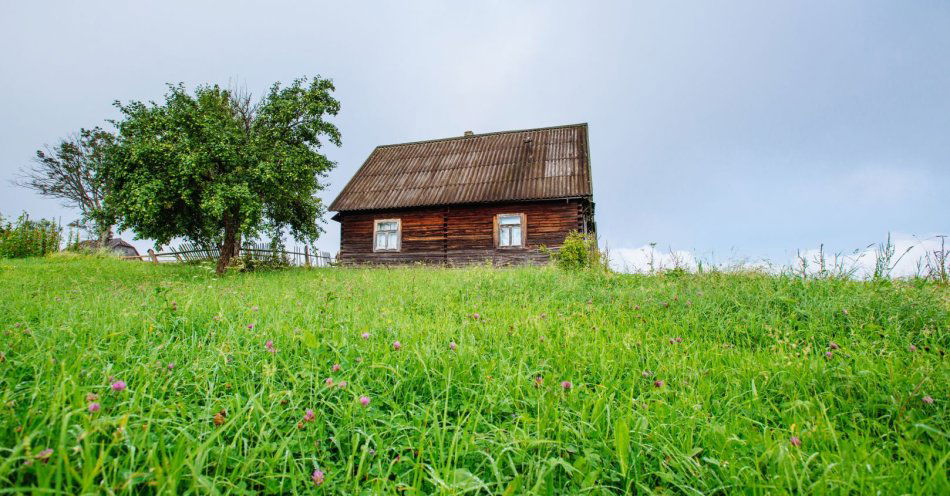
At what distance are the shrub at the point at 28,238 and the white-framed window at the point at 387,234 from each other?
16.5 meters

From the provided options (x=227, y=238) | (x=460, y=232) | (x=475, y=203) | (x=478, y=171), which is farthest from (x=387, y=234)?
(x=227, y=238)

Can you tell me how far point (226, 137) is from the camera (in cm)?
1048

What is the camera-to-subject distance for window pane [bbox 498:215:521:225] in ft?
50.3

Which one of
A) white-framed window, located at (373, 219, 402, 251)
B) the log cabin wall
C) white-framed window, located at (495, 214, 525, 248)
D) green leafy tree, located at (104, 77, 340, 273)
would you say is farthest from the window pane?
green leafy tree, located at (104, 77, 340, 273)

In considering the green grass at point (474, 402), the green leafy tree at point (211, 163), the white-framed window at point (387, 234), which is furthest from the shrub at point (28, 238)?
the green grass at point (474, 402)

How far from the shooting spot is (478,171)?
675 inches

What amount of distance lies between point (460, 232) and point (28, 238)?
20969 millimetres

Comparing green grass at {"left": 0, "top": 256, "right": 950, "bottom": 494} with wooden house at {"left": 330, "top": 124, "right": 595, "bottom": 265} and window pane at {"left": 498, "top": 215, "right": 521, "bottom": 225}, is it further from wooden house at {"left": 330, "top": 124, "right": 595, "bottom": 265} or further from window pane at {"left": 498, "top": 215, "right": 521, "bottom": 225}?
window pane at {"left": 498, "top": 215, "right": 521, "bottom": 225}

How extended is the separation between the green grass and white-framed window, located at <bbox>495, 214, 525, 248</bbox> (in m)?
10.8

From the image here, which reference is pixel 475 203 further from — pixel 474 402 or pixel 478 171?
pixel 474 402

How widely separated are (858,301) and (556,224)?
1046 cm

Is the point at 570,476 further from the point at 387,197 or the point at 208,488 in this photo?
the point at 387,197

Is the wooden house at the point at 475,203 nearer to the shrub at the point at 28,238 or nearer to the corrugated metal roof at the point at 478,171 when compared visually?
the corrugated metal roof at the point at 478,171

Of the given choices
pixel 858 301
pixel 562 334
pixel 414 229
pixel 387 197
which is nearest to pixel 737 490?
pixel 562 334
